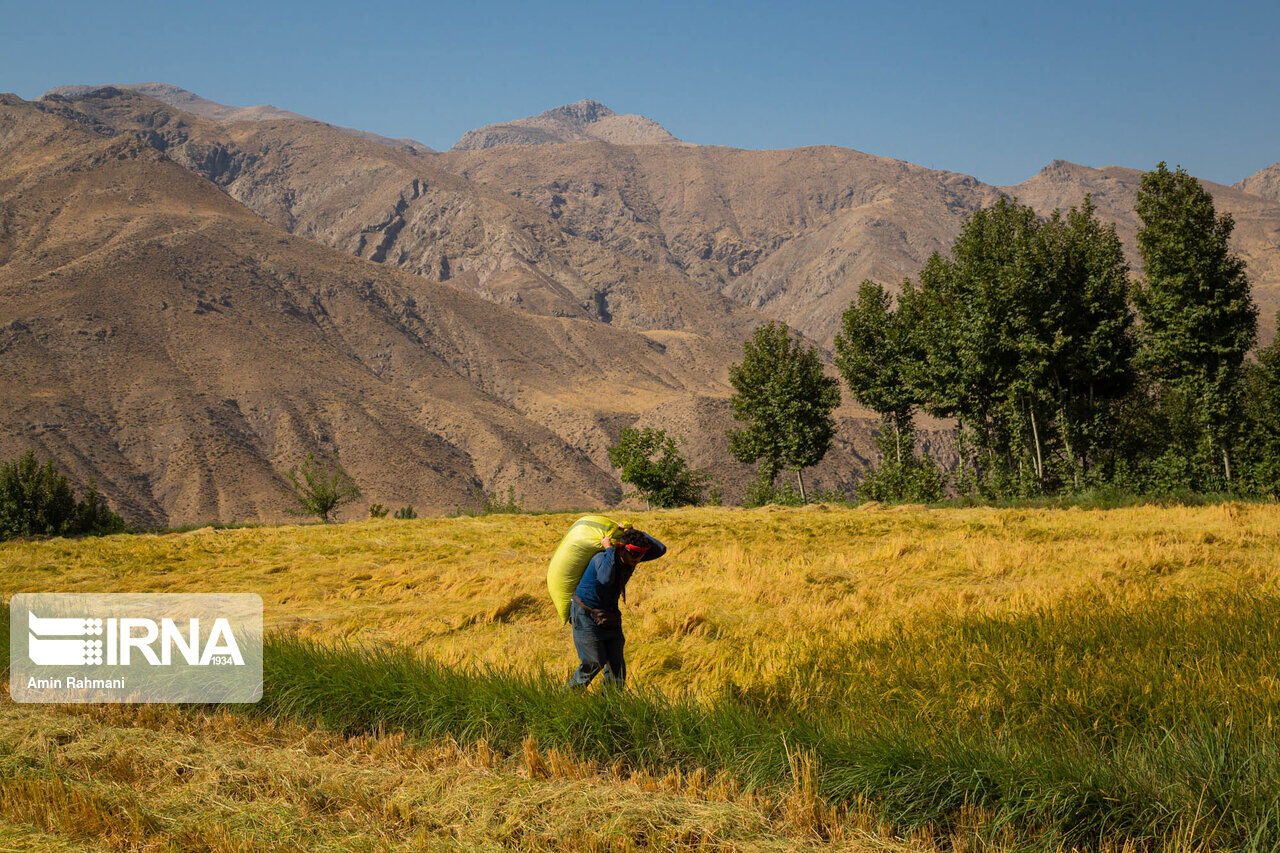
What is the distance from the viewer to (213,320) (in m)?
97.0

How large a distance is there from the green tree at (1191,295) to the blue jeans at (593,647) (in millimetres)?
32045

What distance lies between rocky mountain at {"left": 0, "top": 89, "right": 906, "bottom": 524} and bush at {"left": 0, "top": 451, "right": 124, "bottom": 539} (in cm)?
2957

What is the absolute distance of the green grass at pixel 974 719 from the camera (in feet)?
15.7

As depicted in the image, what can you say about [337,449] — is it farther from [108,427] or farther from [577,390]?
[577,390]

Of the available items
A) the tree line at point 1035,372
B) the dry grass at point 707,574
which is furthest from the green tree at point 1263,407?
the dry grass at point 707,574

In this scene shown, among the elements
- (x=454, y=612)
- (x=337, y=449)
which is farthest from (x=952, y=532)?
(x=337, y=449)

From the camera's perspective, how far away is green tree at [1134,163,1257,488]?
3103 cm

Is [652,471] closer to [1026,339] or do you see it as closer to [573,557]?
Result: [1026,339]

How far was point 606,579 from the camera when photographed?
22.8ft

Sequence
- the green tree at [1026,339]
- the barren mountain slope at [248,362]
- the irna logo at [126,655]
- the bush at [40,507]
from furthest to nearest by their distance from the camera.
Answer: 1. the barren mountain slope at [248,362]
2. the bush at [40,507]
3. the green tree at [1026,339]
4. the irna logo at [126,655]

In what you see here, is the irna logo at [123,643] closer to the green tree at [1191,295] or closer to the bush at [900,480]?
the bush at [900,480]

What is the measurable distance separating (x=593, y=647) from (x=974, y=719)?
122 inches

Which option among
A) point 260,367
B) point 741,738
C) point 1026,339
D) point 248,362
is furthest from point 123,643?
point 248,362

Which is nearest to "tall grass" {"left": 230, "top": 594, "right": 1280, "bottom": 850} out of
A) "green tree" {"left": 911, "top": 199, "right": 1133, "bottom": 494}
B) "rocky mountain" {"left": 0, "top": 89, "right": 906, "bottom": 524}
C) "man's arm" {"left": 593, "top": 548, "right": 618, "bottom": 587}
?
"man's arm" {"left": 593, "top": 548, "right": 618, "bottom": 587}
